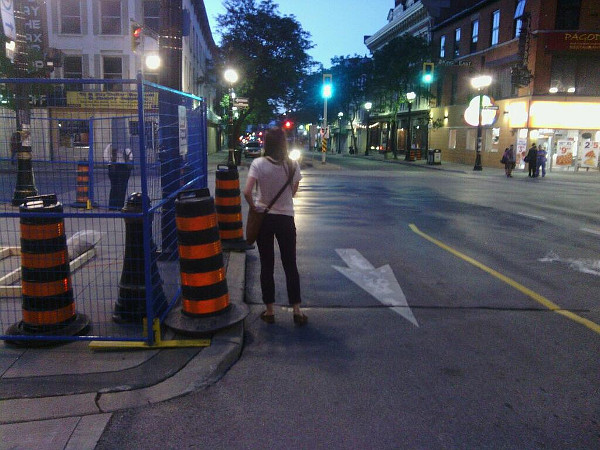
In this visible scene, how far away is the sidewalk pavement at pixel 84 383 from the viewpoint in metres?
3.44

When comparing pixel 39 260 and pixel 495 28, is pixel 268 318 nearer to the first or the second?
pixel 39 260

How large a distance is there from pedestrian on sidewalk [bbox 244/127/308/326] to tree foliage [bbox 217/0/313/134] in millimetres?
38482

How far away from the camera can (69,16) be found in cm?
3244

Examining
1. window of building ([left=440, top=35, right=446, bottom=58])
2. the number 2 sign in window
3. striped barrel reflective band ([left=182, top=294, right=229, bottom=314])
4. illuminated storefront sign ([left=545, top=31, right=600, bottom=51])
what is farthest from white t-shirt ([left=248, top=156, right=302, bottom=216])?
window of building ([left=440, top=35, right=446, bottom=58])

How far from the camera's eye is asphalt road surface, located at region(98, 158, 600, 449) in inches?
138

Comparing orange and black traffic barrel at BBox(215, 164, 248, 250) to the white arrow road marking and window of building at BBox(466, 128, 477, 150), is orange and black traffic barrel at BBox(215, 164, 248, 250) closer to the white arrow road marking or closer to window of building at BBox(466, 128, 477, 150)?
the white arrow road marking

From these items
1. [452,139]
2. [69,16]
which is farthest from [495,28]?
[69,16]

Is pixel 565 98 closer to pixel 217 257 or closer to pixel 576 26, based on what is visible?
pixel 576 26

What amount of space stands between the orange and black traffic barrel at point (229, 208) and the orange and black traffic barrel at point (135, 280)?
3.17m

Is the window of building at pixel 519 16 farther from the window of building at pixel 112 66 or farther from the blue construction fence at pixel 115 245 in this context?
the blue construction fence at pixel 115 245

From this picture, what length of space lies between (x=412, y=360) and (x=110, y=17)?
3300 centimetres

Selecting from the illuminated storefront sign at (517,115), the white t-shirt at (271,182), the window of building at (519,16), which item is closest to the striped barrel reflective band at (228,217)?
the white t-shirt at (271,182)

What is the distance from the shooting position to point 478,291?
→ 22.0 feet

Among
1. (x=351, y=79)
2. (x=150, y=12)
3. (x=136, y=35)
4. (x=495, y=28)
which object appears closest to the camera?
(x=136, y=35)
